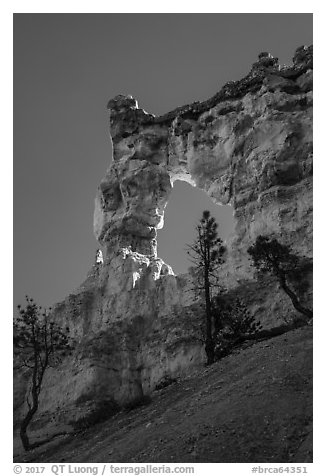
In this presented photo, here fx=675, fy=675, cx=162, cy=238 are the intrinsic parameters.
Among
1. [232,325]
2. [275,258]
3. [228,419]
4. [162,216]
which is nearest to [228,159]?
[162,216]

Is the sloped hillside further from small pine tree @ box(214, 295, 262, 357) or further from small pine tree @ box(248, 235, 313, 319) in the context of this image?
small pine tree @ box(248, 235, 313, 319)

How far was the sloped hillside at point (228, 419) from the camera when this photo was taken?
22031mm

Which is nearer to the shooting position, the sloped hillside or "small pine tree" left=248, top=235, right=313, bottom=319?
the sloped hillside

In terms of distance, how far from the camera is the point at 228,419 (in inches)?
942

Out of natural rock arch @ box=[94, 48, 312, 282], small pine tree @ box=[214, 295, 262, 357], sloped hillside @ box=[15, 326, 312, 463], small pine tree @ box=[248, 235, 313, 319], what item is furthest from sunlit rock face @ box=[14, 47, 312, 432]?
sloped hillside @ box=[15, 326, 312, 463]

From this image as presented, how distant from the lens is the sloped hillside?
2203cm

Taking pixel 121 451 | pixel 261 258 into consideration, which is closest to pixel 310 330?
pixel 261 258

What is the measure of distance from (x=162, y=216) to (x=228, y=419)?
31285 millimetres

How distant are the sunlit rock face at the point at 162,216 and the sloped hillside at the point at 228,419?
8.35 meters

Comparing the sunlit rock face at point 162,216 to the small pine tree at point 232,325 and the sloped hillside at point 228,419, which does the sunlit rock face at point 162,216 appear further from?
the sloped hillside at point 228,419

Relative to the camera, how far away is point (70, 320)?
5003cm

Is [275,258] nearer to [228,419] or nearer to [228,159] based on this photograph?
[228,419]

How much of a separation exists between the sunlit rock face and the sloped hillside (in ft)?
27.4

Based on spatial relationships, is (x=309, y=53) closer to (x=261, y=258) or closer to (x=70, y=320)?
(x=261, y=258)
